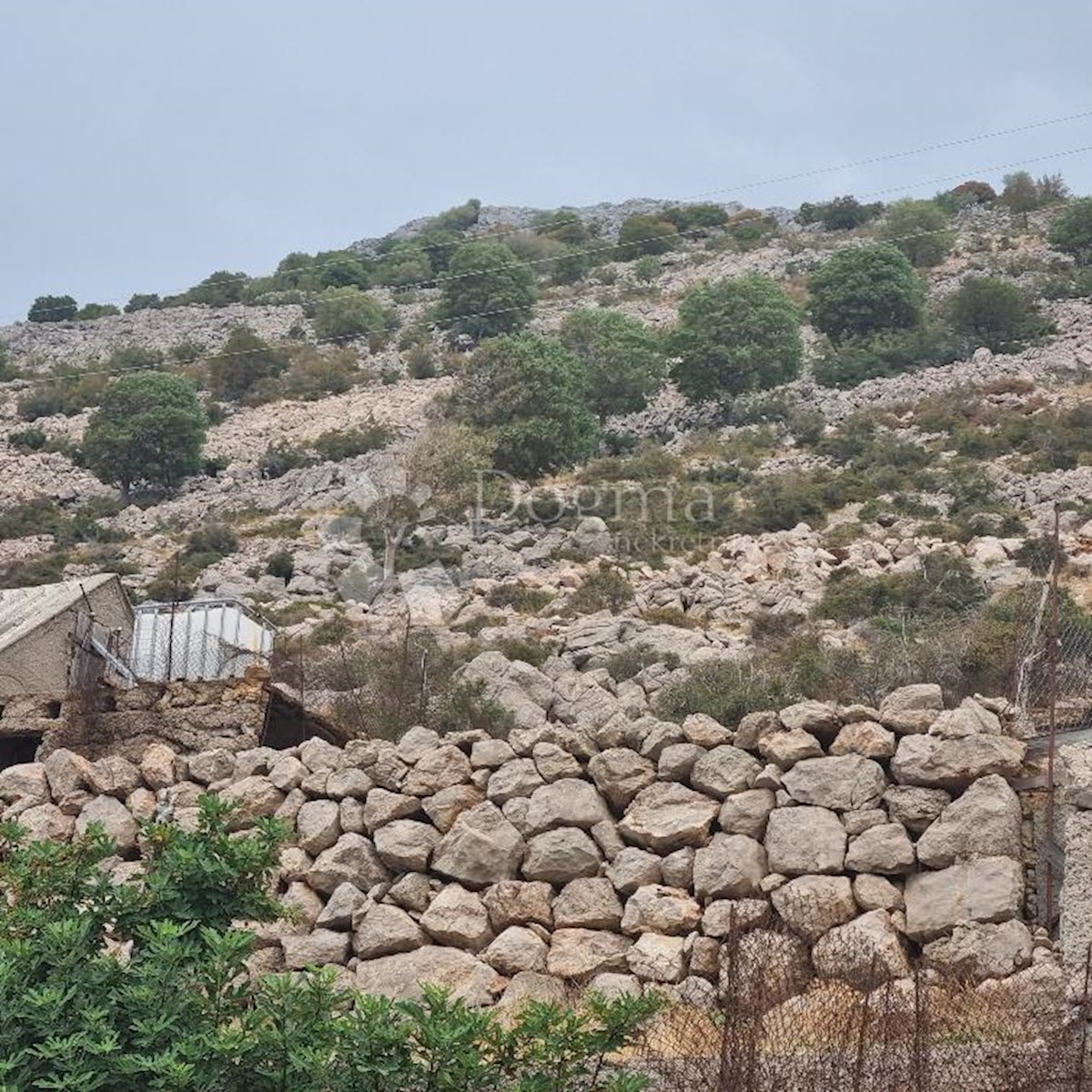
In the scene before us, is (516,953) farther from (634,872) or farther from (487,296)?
(487,296)

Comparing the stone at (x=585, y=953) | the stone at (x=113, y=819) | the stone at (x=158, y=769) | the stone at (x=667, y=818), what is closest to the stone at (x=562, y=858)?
the stone at (x=667, y=818)

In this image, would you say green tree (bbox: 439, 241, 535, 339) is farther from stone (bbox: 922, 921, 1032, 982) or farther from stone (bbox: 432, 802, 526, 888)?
stone (bbox: 922, 921, 1032, 982)

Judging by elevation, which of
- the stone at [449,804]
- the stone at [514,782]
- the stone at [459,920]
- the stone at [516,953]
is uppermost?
the stone at [514,782]

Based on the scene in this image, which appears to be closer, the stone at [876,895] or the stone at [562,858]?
the stone at [876,895]

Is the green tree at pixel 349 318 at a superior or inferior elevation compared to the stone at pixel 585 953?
superior

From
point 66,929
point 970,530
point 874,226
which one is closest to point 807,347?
point 874,226

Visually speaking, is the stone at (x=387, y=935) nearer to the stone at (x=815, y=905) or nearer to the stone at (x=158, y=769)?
the stone at (x=815, y=905)

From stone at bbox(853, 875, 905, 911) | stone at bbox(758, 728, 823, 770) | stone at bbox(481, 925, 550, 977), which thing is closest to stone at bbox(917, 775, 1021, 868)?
stone at bbox(853, 875, 905, 911)

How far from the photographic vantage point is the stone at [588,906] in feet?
33.9

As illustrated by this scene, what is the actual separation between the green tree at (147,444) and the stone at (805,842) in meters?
45.9

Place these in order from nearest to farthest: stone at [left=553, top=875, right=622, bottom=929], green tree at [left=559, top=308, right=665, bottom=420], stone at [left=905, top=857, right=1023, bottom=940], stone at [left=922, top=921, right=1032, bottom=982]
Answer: stone at [left=922, top=921, right=1032, bottom=982], stone at [left=905, top=857, right=1023, bottom=940], stone at [left=553, top=875, right=622, bottom=929], green tree at [left=559, top=308, right=665, bottom=420]

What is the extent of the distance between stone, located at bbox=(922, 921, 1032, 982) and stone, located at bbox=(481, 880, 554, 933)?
1857 mm

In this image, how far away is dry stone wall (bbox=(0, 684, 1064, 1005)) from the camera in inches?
385

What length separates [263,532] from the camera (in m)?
42.6
